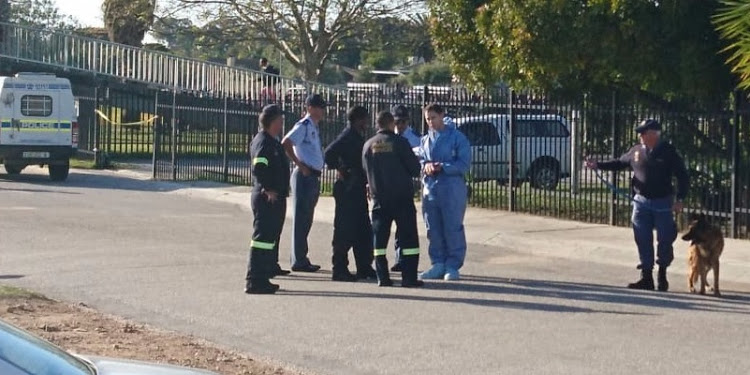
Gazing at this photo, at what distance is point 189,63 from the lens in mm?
39938

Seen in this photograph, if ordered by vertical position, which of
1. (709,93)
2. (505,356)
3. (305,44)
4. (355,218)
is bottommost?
(505,356)

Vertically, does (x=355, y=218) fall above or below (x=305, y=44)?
below

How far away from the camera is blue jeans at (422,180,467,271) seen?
13.1 metres

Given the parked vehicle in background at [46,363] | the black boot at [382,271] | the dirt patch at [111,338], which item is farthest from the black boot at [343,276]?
the parked vehicle in background at [46,363]

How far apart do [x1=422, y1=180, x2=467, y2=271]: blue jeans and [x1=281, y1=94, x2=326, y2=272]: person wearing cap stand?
1.22 meters

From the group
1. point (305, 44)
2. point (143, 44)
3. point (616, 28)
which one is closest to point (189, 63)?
point (305, 44)

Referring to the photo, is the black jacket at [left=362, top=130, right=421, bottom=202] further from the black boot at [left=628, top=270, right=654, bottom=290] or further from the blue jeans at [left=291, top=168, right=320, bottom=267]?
the black boot at [left=628, top=270, right=654, bottom=290]

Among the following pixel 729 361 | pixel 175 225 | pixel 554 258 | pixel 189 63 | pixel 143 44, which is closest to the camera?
pixel 729 361

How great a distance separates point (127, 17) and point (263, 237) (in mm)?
33495

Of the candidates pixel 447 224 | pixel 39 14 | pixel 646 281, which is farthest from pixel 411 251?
pixel 39 14

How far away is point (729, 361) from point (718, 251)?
119 inches

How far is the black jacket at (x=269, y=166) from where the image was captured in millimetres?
12156

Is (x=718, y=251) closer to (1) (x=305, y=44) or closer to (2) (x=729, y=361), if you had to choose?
(2) (x=729, y=361)

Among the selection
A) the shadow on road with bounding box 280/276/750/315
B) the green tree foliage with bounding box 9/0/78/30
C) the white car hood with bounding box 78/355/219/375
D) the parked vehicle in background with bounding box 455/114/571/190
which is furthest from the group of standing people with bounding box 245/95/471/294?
the green tree foliage with bounding box 9/0/78/30
